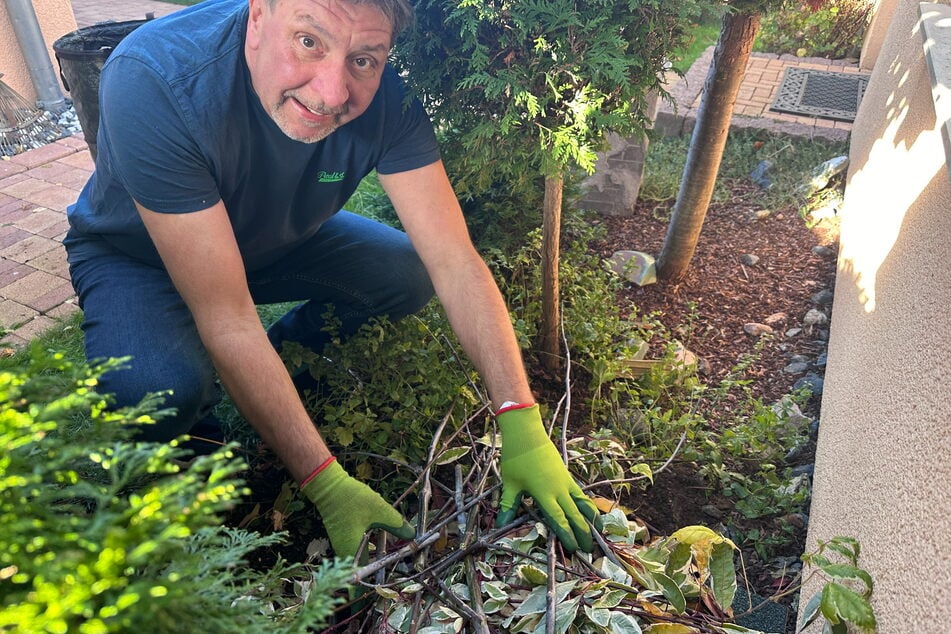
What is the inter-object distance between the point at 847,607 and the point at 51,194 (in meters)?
4.97

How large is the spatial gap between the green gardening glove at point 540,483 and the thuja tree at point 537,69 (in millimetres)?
783

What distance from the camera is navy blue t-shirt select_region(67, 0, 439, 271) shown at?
6.29ft

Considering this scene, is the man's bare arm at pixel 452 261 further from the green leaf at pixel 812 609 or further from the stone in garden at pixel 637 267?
the stone in garden at pixel 637 267

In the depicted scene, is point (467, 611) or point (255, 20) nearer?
point (467, 611)

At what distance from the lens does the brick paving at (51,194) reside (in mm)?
3561

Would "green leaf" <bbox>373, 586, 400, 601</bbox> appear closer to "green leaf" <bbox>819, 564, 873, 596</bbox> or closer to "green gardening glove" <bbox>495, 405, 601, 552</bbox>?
"green gardening glove" <bbox>495, 405, 601, 552</bbox>

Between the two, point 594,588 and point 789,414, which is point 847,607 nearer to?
point 594,588

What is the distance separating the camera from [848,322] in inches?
114

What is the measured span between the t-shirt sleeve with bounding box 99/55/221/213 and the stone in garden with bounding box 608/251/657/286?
2.50 m

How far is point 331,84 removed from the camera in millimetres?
1915

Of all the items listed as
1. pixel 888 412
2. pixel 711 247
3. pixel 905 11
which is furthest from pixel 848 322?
pixel 905 11

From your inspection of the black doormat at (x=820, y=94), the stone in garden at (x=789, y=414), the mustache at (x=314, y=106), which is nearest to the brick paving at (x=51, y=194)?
the black doormat at (x=820, y=94)

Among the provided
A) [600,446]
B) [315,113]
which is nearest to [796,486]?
[600,446]

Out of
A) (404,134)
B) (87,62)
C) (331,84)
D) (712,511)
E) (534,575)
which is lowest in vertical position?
(712,511)
